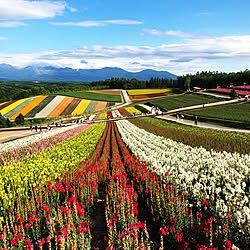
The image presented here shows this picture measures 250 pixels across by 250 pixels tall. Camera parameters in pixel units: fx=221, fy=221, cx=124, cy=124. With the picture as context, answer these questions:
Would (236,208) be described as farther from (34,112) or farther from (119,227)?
(34,112)

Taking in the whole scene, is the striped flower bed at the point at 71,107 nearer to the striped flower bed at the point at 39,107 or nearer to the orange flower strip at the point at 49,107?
the orange flower strip at the point at 49,107

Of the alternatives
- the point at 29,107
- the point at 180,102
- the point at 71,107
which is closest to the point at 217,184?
the point at 180,102

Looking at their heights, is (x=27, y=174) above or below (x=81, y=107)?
above

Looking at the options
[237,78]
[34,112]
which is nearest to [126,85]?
[237,78]

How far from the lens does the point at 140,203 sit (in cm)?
966

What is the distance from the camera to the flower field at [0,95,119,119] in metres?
79.6

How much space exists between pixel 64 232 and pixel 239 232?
4.74 meters

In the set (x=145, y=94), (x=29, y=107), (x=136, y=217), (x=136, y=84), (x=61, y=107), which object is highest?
(x=136, y=84)

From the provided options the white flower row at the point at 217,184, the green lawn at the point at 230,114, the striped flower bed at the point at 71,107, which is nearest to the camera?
the white flower row at the point at 217,184

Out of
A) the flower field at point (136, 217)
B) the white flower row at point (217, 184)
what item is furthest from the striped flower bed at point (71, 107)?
the flower field at point (136, 217)

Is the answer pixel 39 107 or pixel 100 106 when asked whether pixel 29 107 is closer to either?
pixel 39 107

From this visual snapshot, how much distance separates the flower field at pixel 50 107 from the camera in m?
79.6

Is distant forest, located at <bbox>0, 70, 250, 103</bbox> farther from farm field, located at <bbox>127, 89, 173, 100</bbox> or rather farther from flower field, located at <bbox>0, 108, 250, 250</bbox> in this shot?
flower field, located at <bbox>0, 108, 250, 250</bbox>

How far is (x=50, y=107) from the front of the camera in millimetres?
86938
